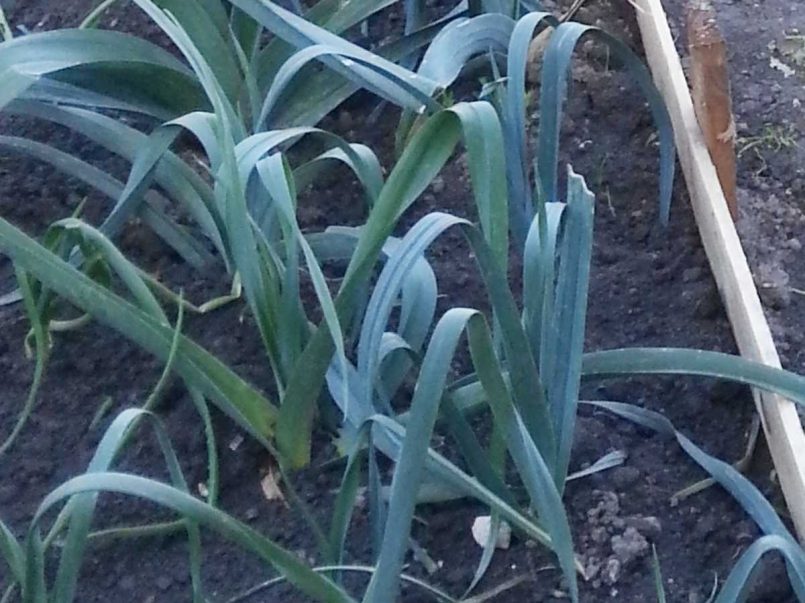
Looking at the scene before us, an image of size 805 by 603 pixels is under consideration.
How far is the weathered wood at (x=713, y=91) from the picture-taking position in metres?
1.30

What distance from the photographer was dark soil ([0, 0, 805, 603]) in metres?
1.10

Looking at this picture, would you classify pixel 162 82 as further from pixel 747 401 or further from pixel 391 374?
pixel 747 401

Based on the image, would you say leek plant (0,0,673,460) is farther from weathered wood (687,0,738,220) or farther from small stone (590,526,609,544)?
small stone (590,526,609,544)

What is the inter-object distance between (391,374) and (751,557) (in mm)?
377

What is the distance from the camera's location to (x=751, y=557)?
951 millimetres

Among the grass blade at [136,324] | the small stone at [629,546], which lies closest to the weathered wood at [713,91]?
the small stone at [629,546]

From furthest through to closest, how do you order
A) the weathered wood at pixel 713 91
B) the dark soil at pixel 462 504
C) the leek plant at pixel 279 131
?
the weathered wood at pixel 713 91 → the dark soil at pixel 462 504 → the leek plant at pixel 279 131

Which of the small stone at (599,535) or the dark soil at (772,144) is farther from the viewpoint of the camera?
the dark soil at (772,144)

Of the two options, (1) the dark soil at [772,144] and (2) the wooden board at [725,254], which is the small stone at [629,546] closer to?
(2) the wooden board at [725,254]

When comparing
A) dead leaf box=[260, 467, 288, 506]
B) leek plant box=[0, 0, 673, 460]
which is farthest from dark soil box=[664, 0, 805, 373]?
dead leaf box=[260, 467, 288, 506]

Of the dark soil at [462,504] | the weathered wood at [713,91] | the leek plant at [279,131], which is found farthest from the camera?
the weathered wood at [713,91]

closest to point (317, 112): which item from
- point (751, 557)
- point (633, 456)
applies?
point (633, 456)

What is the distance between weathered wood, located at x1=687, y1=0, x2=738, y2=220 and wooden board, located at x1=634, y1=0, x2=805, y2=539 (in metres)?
0.02

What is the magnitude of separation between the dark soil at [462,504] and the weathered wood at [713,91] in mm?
97
